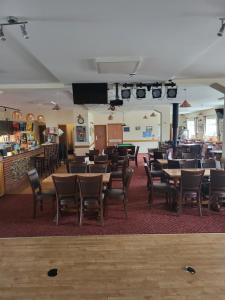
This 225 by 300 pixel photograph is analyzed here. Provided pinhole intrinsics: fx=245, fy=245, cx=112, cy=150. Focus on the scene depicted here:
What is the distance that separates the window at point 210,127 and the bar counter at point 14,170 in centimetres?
1077

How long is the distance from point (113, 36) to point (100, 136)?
12566mm

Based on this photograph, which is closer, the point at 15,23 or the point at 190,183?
the point at 15,23

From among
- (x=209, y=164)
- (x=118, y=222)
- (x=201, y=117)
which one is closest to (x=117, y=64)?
(x=118, y=222)

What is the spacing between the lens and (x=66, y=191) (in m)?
4.26

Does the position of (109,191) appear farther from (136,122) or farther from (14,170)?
(136,122)

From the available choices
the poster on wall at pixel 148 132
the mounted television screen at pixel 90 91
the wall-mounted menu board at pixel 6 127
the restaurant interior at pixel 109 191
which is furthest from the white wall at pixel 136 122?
the mounted television screen at pixel 90 91

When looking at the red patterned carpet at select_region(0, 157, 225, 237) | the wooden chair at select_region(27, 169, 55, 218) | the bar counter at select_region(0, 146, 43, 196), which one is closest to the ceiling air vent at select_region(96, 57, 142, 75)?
the wooden chair at select_region(27, 169, 55, 218)

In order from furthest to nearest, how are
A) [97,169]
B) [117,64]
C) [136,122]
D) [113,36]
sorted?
[136,122], [97,169], [117,64], [113,36]

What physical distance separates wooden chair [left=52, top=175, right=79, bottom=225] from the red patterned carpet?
35 centimetres

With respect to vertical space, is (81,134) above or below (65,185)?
above

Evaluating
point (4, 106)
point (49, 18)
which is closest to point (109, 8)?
point (49, 18)

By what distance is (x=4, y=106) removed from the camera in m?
10.1

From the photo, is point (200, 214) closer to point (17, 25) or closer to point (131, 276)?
point (131, 276)

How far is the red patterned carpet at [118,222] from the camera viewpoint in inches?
159
